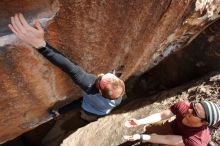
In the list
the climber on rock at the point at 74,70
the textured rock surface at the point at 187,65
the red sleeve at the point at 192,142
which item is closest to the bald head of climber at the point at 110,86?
the climber on rock at the point at 74,70

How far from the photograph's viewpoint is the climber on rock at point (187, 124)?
3.43 m

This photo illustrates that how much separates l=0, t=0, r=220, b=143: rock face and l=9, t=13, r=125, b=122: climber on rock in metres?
0.07

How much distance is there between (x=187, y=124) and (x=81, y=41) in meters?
1.19

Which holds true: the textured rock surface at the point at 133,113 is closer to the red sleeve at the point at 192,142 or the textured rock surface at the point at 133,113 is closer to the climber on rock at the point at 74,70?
the red sleeve at the point at 192,142

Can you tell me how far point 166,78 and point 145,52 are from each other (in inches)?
48.9

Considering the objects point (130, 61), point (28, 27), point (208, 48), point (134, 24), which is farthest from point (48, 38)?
point (208, 48)

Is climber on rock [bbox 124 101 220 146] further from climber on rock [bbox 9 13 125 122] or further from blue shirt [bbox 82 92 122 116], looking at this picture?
climber on rock [bbox 9 13 125 122]

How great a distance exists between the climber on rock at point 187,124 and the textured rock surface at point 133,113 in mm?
534

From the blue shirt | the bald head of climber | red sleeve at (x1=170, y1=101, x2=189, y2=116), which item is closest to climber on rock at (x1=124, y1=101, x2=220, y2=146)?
red sleeve at (x1=170, y1=101, x2=189, y2=116)

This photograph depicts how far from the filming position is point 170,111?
12.6ft

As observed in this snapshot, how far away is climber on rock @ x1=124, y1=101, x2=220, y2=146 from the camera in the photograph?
3432 millimetres

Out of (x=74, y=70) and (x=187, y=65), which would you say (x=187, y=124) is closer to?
(x=74, y=70)

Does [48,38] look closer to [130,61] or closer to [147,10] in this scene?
[147,10]

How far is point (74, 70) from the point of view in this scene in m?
3.31
